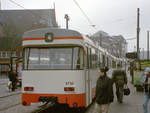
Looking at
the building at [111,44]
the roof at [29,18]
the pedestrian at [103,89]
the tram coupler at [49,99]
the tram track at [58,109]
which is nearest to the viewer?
the pedestrian at [103,89]

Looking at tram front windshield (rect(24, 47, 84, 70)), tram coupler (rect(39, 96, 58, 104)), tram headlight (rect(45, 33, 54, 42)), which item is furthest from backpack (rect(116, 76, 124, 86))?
tram headlight (rect(45, 33, 54, 42))

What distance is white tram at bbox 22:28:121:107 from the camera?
892cm

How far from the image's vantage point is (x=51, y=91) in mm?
9047

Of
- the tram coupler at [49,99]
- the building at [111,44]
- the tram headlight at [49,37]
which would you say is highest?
the building at [111,44]

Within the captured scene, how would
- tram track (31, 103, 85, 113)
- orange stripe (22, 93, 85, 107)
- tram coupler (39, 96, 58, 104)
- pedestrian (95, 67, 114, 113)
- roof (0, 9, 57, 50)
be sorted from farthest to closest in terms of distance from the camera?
roof (0, 9, 57, 50) → tram track (31, 103, 85, 113) → tram coupler (39, 96, 58, 104) → orange stripe (22, 93, 85, 107) → pedestrian (95, 67, 114, 113)

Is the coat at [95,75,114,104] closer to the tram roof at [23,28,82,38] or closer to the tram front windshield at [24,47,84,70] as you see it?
the tram front windshield at [24,47,84,70]

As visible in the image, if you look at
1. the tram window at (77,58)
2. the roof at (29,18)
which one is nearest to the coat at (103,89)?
the tram window at (77,58)

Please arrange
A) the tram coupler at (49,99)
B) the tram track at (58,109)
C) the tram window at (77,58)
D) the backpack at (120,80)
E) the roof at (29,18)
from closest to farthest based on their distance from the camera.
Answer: the tram coupler at (49,99)
the tram window at (77,58)
the tram track at (58,109)
the backpack at (120,80)
the roof at (29,18)

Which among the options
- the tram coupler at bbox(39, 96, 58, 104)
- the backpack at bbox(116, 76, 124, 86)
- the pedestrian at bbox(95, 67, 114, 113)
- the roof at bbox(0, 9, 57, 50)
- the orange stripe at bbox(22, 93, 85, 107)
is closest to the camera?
the pedestrian at bbox(95, 67, 114, 113)

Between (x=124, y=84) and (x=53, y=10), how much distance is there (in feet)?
256

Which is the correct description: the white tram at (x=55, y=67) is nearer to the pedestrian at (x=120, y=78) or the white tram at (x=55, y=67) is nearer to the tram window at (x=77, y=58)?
→ the tram window at (x=77, y=58)

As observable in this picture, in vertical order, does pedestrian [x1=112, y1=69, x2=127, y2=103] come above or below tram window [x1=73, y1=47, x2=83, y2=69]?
below

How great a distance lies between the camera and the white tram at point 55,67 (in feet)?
29.3

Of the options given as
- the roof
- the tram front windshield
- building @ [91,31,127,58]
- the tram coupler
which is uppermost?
the roof
